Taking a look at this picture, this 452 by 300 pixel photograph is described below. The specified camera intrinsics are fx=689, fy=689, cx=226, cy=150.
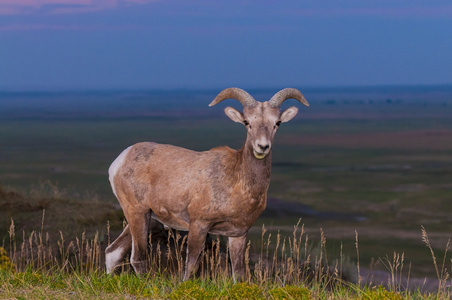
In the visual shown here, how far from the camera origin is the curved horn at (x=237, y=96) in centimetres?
941

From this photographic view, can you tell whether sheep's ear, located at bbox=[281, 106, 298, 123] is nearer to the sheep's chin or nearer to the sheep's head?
the sheep's head

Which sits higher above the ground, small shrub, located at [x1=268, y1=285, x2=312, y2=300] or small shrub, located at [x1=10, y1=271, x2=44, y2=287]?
small shrub, located at [x1=268, y1=285, x2=312, y2=300]

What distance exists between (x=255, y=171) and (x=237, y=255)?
56.6 inches

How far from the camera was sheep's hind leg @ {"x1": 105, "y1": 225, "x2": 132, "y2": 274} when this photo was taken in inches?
446

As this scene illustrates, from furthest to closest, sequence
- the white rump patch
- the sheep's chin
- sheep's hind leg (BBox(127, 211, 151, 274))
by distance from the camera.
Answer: the white rump patch
sheep's hind leg (BBox(127, 211, 151, 274))
the sheep's chin

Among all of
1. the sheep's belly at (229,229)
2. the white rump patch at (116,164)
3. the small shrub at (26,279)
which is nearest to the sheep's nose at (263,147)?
the sheep's belly at (229,229)

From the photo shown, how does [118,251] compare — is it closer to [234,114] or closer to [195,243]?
[195,243]

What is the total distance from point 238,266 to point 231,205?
1.13 m

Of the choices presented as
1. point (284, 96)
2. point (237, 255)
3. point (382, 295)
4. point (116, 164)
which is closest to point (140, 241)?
point (116, 164)

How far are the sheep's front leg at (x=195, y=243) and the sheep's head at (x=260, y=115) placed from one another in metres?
1.38

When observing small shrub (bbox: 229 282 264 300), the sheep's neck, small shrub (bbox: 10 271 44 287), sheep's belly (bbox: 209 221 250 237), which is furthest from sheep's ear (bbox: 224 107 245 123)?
small shrub (bbox: 10 271 44 287)

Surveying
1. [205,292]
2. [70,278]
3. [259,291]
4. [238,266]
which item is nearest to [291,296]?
[259,291]

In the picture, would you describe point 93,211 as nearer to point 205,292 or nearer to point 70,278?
point 70,278

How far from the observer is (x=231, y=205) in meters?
9.62
